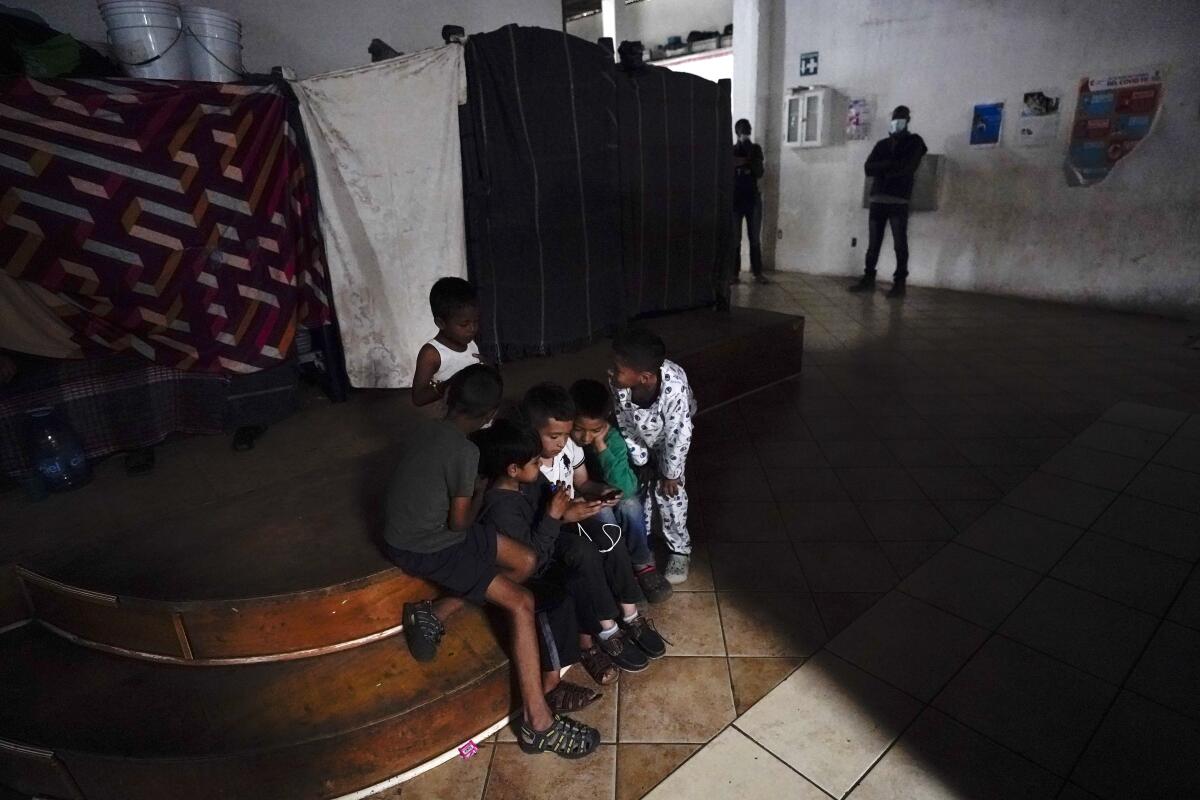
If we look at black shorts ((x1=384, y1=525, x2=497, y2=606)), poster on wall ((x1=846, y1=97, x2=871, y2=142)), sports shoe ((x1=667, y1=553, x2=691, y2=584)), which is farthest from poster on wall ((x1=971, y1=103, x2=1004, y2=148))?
black shorts ((x1=384, y1=525, x2=497, y2=606))

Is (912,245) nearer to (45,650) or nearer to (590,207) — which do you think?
(590,207)

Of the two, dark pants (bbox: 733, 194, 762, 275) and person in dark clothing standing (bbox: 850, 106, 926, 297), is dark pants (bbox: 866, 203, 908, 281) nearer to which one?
person in dark clothing standing (bbox: 850, 106, 926, 297)

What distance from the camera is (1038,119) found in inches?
265

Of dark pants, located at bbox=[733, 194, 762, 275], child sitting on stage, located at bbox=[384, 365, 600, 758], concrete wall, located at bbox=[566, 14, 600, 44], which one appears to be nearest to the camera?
child sitting on stage, located at bbox=[384, 365, 600, 758]

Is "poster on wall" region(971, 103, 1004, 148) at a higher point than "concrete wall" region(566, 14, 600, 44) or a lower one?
lower

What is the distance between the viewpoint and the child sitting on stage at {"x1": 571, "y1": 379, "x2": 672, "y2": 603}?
7.78 feet

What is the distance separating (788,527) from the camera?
316 centimetres

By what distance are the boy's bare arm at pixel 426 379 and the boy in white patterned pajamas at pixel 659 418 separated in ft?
2.38

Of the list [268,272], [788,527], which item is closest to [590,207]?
[268,272]

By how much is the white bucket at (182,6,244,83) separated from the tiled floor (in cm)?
331

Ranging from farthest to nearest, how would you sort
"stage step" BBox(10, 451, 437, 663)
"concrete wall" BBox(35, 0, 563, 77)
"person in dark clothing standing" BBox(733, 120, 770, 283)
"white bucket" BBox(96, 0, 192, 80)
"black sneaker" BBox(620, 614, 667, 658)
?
"person in dark clothing standing" BBox(733, 120, 770, 283)
"concrete wall" BBox(35, 0, 563, 77)
"white bucket" BBox(96, 0, 192, 80)
"black sneaker" BBox(620, 614, 667, 658)
"stage step" BBox(10, 451, 437, 663)

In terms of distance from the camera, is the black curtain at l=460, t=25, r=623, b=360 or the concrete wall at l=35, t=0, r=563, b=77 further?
the black curtain at l=460, t=25, r=623, b=360

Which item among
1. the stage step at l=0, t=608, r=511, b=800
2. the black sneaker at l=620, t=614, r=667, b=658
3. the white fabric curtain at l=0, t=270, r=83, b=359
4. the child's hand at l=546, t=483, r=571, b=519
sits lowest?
the black sneaker at l=620, t=614, r=667, b=658

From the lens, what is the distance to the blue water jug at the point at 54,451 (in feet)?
9.05
